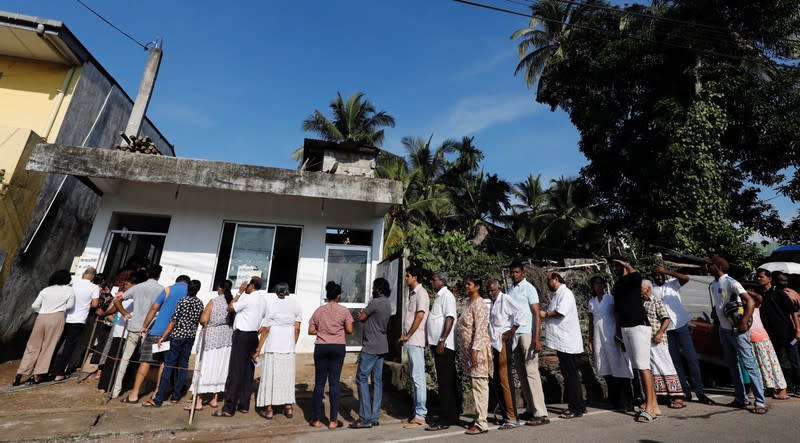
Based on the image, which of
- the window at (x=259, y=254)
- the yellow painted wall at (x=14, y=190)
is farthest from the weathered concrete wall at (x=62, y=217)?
the window at (x=259, y=254)

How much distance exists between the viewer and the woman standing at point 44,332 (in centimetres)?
537

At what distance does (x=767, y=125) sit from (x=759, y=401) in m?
13.8

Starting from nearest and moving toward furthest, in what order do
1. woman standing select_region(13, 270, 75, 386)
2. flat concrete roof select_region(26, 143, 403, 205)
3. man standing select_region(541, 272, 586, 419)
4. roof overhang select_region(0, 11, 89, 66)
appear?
man standing select_region(541, 272, 586, 419) < woman standing select_region(13, 270, 75, 386) < flat concrete roof select_region(26, 143, 403, 205) < roof overhang select_region(0, 11, 89, 66)

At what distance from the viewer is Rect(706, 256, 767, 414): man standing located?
171 inches

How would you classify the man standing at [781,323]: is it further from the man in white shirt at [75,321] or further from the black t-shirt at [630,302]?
the man in white shirt at [75,321]

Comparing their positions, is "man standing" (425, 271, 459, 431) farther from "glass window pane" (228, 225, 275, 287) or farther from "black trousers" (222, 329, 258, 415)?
"glass window pane" (228, 225, 275, 287)

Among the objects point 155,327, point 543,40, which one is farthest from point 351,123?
point 155,327

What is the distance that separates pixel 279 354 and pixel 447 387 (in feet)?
7.05

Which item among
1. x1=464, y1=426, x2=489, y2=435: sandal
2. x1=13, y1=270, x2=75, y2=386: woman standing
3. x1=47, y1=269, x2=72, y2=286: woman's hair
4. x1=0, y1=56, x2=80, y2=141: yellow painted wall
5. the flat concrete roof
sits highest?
x1=0, y1=56, x2=80, y2=141: yellow painted wall

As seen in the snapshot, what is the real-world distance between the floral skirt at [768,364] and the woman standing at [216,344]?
711 centimetres

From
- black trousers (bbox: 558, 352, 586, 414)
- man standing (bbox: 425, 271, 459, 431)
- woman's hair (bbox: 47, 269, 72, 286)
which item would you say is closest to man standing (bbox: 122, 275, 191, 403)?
woman's hair (bbox: 47, 269, 72, 286)

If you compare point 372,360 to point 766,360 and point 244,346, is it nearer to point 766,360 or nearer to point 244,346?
point 244,346

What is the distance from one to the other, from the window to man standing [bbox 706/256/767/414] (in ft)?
23.6

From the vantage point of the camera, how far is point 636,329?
4.36m
